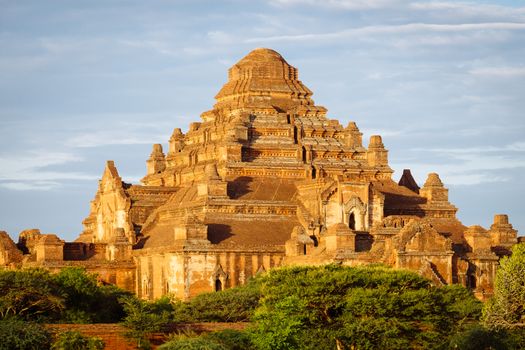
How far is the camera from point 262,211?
9712 cm

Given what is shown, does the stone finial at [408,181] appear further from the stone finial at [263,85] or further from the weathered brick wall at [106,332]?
the weathered brick wall at [106,332]

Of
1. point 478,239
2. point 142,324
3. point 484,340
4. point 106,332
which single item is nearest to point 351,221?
point 478,239

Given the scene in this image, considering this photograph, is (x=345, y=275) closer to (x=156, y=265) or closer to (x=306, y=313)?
(x=306, y=313)

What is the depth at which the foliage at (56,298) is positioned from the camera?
74.4 metres

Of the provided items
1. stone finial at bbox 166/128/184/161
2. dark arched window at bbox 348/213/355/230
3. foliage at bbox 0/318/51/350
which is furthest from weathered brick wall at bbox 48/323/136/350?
stone finial at bbox 166/128/184/161

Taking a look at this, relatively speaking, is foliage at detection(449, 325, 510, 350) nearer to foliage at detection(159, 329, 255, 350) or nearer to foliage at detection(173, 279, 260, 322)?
foliage at detection(159, 329, 255, 350)

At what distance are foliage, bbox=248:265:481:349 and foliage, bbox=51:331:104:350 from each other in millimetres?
6945

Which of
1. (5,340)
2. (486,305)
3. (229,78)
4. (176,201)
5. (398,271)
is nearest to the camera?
(5,340)

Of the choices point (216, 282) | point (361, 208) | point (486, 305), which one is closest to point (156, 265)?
point (216, 282)

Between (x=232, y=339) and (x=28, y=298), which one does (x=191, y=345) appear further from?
(x=28, y=298)

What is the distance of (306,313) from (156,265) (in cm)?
2072

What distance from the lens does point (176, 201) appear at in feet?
332

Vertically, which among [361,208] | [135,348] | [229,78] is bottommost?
[135,348]

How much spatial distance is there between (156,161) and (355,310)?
120 ft
